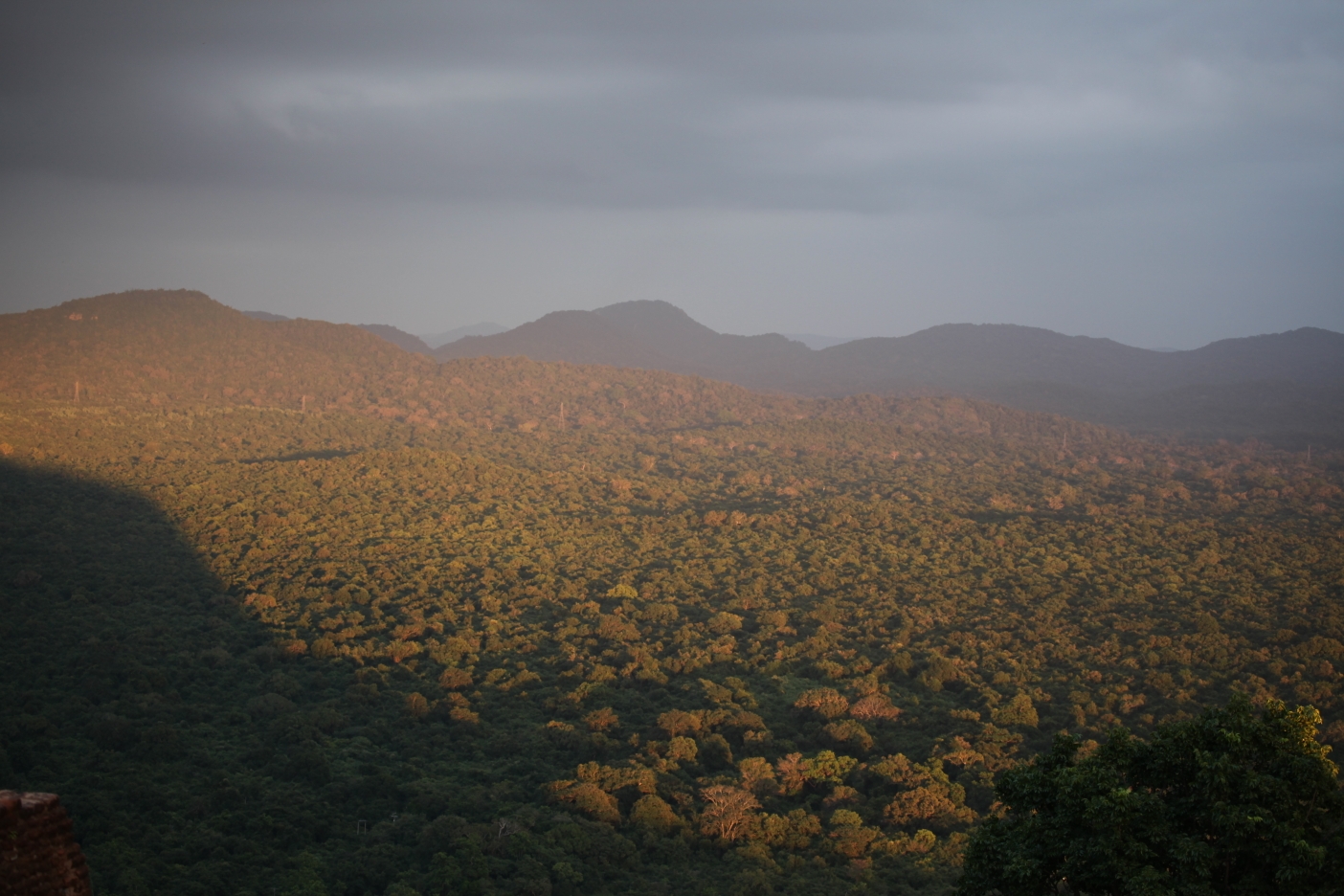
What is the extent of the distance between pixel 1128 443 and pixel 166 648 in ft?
324

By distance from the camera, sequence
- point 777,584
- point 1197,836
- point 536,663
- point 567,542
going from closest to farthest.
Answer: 1. point 1197,836
2. point 536,663
3. point 777,584
4. point 567,542

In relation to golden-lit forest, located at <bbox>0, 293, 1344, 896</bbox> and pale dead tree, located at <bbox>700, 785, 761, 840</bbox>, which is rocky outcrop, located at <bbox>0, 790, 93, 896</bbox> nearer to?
golden-lit forest, located at <bbox>0, 293, 1344, 896</bbox>

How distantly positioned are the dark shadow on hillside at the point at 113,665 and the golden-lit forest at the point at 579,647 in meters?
A: 0.15

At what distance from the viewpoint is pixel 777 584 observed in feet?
149

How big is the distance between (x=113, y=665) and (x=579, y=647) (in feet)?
54.1

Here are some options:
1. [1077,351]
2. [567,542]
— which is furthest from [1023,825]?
[1077,351]

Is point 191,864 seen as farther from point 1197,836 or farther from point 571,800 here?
point 1197,836

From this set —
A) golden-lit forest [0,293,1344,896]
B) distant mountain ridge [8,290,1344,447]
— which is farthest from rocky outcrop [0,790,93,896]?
distant mountain ridge [8,290,1344,447]

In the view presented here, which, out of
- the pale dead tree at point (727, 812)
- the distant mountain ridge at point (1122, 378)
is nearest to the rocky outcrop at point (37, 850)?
the pale dead tree at point (727, 812)

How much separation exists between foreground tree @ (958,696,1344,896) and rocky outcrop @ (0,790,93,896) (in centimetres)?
933

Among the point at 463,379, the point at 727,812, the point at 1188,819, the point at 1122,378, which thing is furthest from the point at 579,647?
the point at 1122,378

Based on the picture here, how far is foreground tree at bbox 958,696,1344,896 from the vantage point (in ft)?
30.4

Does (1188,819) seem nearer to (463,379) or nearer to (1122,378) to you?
(463,379)

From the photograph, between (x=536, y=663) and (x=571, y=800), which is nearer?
(x=571, y=800)
